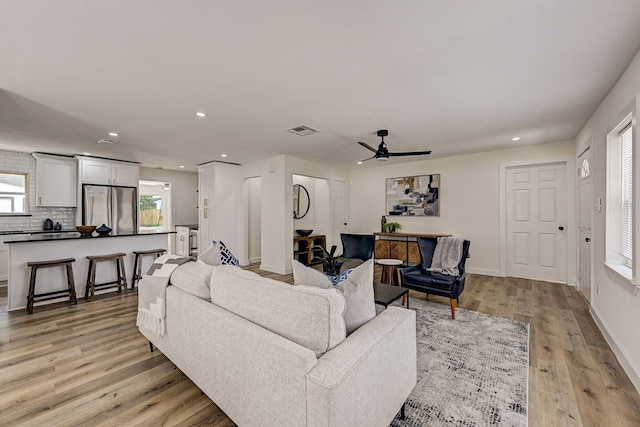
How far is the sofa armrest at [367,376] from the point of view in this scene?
3.43 feet

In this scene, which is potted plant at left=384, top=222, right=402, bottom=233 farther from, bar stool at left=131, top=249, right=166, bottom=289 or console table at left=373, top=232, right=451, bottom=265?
bar stool at left=131, top=249, right=166, bottom=289

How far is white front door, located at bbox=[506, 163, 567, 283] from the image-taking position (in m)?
4.62

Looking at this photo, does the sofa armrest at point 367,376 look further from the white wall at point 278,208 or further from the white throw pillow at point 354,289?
the white wall at point 278,208

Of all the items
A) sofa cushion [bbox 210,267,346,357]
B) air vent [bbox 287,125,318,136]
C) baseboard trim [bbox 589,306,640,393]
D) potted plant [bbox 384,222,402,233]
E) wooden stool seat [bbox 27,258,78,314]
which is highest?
air vent [bbox 287,125,318,136]

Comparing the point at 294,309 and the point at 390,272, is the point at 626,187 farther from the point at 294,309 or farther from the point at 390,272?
the point at 294,309

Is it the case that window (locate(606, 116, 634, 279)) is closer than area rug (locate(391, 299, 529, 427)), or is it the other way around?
area rug (locate(391, 299, 529, 427))

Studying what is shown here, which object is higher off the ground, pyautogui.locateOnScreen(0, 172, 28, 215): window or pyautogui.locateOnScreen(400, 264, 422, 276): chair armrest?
pyautogui.locateOnScreen(0, 172, 28, 215): window

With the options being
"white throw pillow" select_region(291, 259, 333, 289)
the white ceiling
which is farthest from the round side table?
"white throw pillow" select_region(291, 259, 333, 289)

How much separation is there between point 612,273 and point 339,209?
16.4ft

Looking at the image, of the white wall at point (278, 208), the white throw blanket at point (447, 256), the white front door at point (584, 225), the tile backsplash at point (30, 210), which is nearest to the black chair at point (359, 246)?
the white throw blanket at point (447, 256)

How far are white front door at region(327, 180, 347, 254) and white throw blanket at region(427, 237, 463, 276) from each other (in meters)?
3.16

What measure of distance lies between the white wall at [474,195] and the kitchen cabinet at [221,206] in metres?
3.58

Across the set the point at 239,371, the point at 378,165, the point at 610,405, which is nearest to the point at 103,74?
the point at 239,371

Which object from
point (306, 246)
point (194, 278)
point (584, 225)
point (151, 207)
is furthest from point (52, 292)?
point (584, 225)
